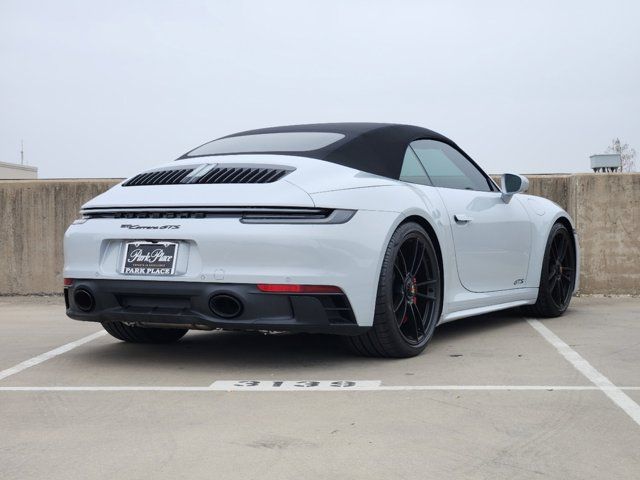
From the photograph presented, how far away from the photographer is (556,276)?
770 cm

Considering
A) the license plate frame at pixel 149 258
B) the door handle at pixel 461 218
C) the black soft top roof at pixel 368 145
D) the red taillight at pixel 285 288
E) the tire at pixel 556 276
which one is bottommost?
the tire at pixel 556 276

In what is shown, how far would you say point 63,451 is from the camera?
3.46 metres

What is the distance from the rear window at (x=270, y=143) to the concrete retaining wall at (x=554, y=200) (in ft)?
14.6

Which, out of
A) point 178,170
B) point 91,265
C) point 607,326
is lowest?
point 607,326

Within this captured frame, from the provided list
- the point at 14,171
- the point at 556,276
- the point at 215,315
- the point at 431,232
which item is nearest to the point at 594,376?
the point at 431,232

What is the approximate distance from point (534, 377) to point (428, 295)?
97 cm

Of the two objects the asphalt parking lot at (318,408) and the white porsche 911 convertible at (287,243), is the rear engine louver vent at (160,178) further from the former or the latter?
the asphalt parking lot at (318,408)

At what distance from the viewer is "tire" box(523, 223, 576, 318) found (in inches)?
295

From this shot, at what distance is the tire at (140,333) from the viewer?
6.07 m

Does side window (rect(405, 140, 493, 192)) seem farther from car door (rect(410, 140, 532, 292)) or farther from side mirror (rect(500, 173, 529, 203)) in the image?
side mirror (rect(500, 173, 529, 203))

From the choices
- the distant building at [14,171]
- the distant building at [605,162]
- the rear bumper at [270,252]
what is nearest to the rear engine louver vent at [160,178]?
the rear bumper at [270,252]

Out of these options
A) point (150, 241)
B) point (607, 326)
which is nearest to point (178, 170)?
point (150, 241)

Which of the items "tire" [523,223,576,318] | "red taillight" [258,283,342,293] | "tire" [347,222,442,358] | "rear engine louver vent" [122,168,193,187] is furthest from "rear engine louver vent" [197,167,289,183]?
"tire" [523,223,576,318]

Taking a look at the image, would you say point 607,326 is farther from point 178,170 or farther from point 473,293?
point 178,170
